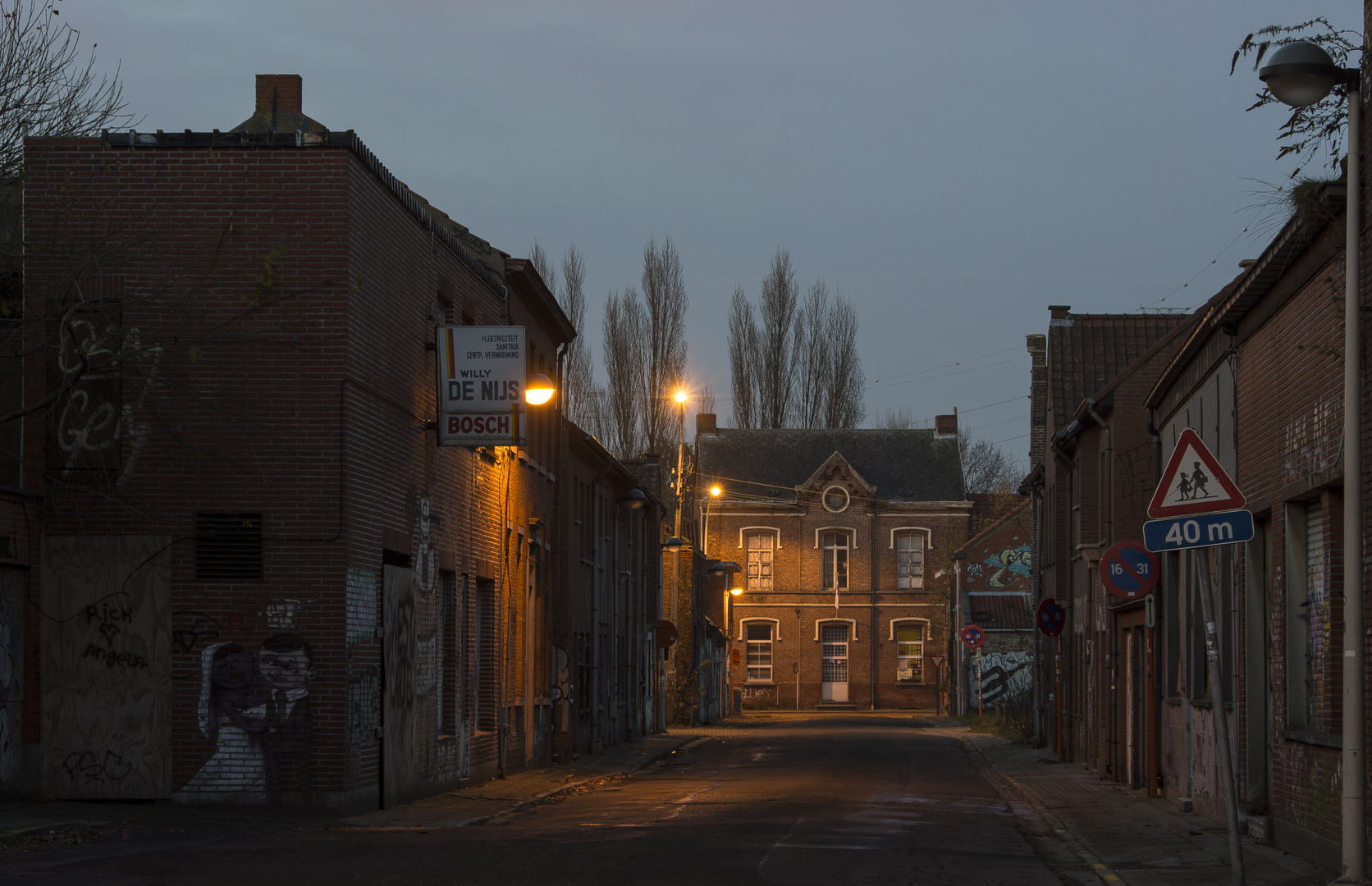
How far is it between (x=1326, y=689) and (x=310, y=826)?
9.35 metres

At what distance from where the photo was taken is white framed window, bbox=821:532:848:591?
66.2 metres

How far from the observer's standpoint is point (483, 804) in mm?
17891

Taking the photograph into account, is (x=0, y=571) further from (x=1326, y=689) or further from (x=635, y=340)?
(x=635, y=340)

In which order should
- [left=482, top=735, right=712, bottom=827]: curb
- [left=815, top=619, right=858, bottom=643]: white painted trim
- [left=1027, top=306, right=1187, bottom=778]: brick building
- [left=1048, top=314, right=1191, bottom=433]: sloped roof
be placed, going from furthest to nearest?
[left=815, top=619, right=858, bottom=643]: white painted trim, [left=1048, top=314, right=1191, bottom=433]: sloped roof, [left=1027, top=306, right=1187, bottom=778]: brick building, [left=482, top=735, right=712, bottom=827]: curb

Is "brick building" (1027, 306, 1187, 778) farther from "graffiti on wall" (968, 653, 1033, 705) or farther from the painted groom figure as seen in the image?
"graffiti on wall" (968, 653, 1033, 705)

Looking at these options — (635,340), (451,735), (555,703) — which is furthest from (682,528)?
(451,735)

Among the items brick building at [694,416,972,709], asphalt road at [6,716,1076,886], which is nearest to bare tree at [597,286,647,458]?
brick building at [694,416,972,709]

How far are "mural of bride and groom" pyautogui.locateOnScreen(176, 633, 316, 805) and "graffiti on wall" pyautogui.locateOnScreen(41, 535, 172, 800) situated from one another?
0.41 metres

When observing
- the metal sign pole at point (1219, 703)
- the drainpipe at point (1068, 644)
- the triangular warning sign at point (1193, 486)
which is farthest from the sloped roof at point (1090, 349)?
the metal sign pole at point (1219, 703)

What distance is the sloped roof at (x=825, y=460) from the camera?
66938mm

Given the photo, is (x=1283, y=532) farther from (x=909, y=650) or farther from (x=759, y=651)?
(x=759, y=651)

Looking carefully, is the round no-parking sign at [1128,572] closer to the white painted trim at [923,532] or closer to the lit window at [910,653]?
the lit window at [910,653]

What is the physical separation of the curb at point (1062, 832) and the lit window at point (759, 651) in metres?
37.9

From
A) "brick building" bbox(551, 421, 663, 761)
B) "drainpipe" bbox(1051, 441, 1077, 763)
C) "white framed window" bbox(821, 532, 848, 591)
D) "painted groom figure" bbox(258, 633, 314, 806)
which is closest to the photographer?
"painted groom figure" bbox(258, 633, 314, 806)
